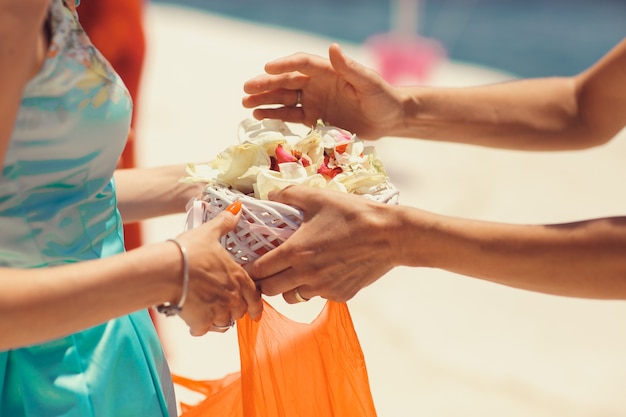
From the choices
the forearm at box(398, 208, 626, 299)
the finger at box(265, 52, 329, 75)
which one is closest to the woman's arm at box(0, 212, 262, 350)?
the forearm at box(398, 208, 626, 299)

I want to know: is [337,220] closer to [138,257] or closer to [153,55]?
[138,257]

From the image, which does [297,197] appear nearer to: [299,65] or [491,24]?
[299,65]

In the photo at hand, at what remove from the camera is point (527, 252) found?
159cm

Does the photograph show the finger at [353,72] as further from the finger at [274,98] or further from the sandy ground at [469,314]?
the sandy ground at [469,314]

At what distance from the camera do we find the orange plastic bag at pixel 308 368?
158cm

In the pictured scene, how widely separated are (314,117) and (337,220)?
43 centimetres

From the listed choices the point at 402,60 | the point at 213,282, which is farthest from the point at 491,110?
the point at 402,60

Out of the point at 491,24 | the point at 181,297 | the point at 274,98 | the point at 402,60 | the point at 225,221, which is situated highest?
the point at 491,24

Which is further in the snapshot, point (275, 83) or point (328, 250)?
point (275, 83)

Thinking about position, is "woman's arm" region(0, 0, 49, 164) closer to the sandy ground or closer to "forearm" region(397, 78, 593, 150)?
"forearm" region(397, 78, 593, 150)

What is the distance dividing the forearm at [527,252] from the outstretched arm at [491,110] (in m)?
0.38

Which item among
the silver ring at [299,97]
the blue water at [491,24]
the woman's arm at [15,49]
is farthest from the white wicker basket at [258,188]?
the blue water at [491,24]

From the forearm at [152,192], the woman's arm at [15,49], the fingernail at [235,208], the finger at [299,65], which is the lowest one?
the fingernail at [235,208]

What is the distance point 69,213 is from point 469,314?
2505 mm
